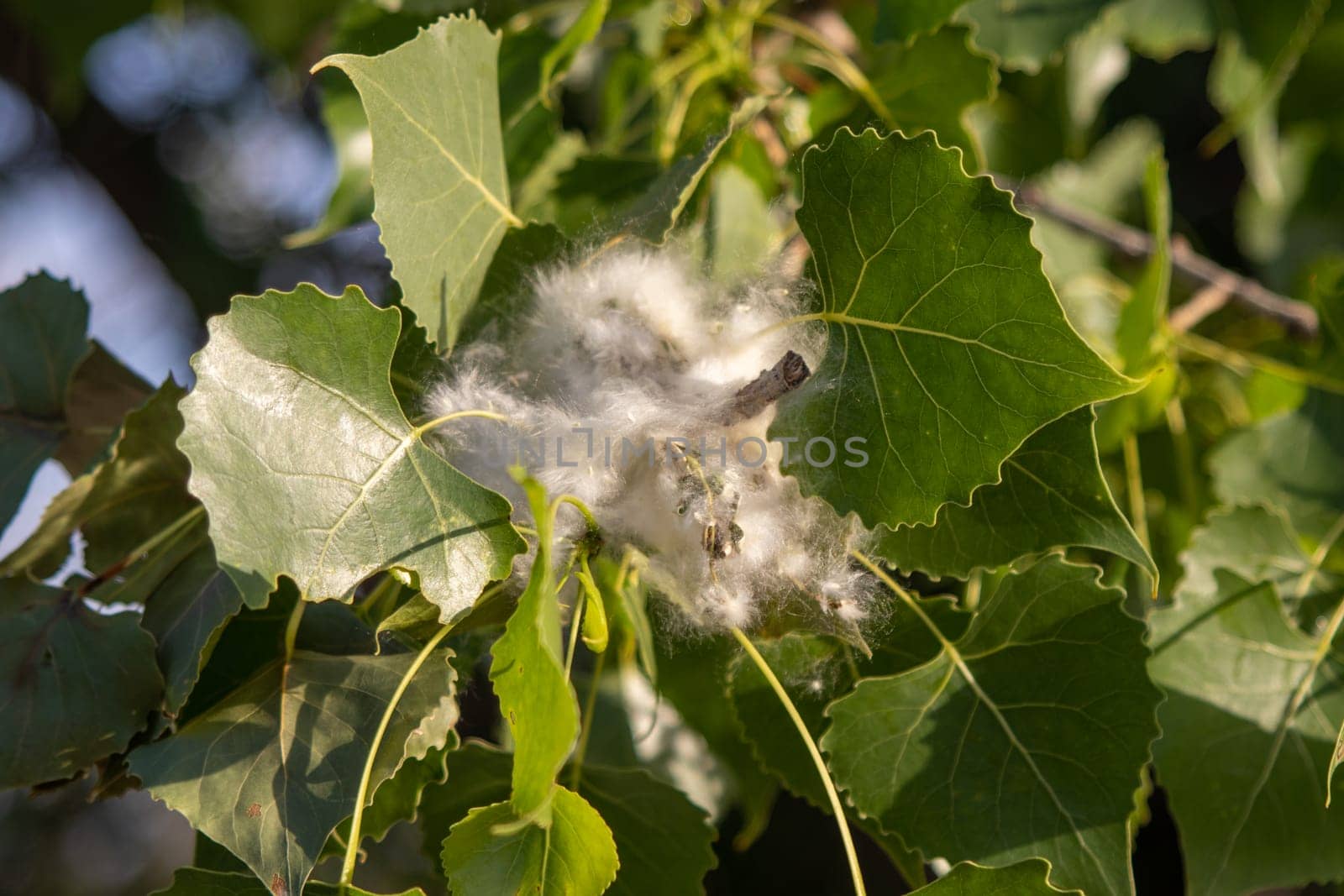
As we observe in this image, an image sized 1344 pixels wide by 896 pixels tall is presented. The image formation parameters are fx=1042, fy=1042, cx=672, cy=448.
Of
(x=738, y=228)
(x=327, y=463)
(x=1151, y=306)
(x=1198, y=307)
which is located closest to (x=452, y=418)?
(x=327, y=463)

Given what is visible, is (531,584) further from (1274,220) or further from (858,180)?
(1274,220)

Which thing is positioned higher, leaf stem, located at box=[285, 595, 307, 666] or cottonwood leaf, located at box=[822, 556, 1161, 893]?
leaf stem, located at box=[285, 595, 307, 666]

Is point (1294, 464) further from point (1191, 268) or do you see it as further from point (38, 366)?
point (38, 366)

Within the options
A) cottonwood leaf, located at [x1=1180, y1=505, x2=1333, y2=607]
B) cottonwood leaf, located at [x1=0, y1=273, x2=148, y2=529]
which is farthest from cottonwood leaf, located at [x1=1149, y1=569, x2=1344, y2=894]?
cottonwood leaf, located at [x1=0, y1=273, x2=148, y2=529]

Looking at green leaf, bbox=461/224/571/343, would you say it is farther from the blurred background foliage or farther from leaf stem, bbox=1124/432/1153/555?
leaf stem, bbox=1124/432/1153/555

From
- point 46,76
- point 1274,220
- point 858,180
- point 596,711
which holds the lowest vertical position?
point 596,711

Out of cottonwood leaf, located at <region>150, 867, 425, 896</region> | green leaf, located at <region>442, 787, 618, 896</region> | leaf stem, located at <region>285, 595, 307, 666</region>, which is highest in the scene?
leaf stem, located at <region>285, 595, 307, 666</region>

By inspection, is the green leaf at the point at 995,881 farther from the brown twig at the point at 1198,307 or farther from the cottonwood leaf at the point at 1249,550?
the brown twig at the point at 1198,307

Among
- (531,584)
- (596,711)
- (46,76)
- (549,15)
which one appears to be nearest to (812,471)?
(531,584)
